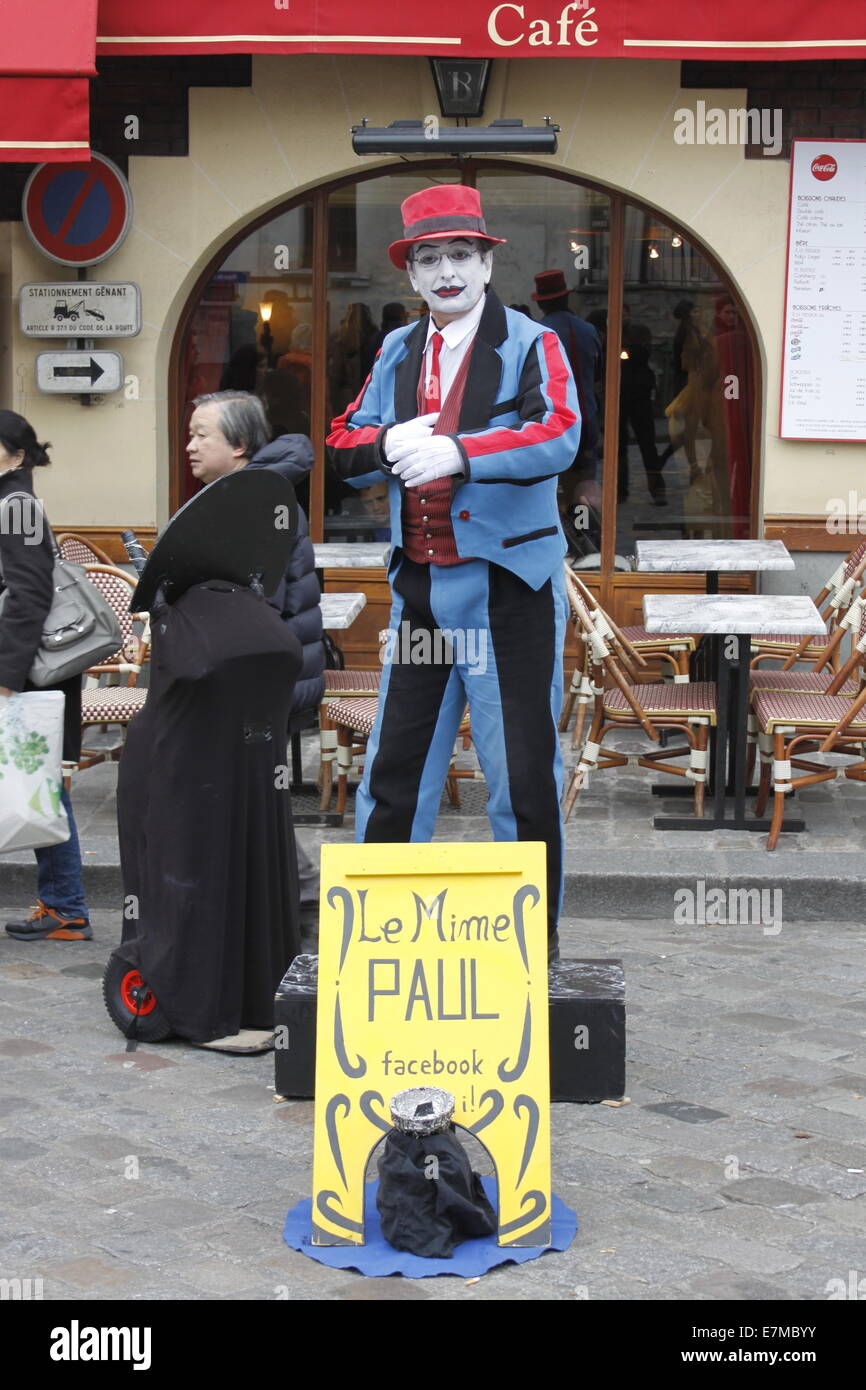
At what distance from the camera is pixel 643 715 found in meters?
7.26

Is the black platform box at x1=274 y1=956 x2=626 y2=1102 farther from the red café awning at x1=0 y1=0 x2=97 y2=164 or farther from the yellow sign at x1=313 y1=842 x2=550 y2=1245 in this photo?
the red café awning at x1=0 y1=0 x2=97 y2=164

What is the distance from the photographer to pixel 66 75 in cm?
802

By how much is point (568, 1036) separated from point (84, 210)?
6.02 meters

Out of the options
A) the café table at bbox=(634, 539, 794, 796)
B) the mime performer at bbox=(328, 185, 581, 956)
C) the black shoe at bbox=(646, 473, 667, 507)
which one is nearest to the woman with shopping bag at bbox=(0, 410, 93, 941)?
the mime performer at bbox=(328, 185, 581, 956)

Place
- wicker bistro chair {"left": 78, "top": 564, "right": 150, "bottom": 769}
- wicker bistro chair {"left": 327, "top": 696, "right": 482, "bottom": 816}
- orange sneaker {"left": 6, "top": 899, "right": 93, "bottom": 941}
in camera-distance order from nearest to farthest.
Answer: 1. orange sneaker {"left": 6, "top": 899, "right": 93, "bottom": 941}
2. wicker bistro chair {"left": 327, "top": 696, "right": 482, "bottom": 816}
3. wicker bistro chair {"left": 78, "top": 564, "right": 150, "bottom": 769}

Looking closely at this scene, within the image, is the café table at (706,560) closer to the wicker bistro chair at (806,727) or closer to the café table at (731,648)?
the café table at (731,648)

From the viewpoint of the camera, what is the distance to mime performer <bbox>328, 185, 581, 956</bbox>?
4844 millimetres

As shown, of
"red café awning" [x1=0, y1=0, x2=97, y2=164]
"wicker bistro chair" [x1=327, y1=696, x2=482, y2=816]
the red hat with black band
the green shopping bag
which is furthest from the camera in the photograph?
"red café awning" [x1=0, y1=0, x2=97, y2=164]

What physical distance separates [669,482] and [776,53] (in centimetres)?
227

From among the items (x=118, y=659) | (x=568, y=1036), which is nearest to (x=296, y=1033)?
(x=568, y=1036)

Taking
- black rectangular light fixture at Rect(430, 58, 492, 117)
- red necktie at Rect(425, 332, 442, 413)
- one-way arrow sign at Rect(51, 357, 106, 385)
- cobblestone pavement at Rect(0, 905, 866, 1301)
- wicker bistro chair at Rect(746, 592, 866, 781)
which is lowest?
cobblestone pavement at Rect(0, 905, 866, 1301)

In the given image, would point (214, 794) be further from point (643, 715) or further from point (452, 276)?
point (643, 715)

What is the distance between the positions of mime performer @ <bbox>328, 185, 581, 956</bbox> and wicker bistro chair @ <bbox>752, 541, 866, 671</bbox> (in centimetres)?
338
